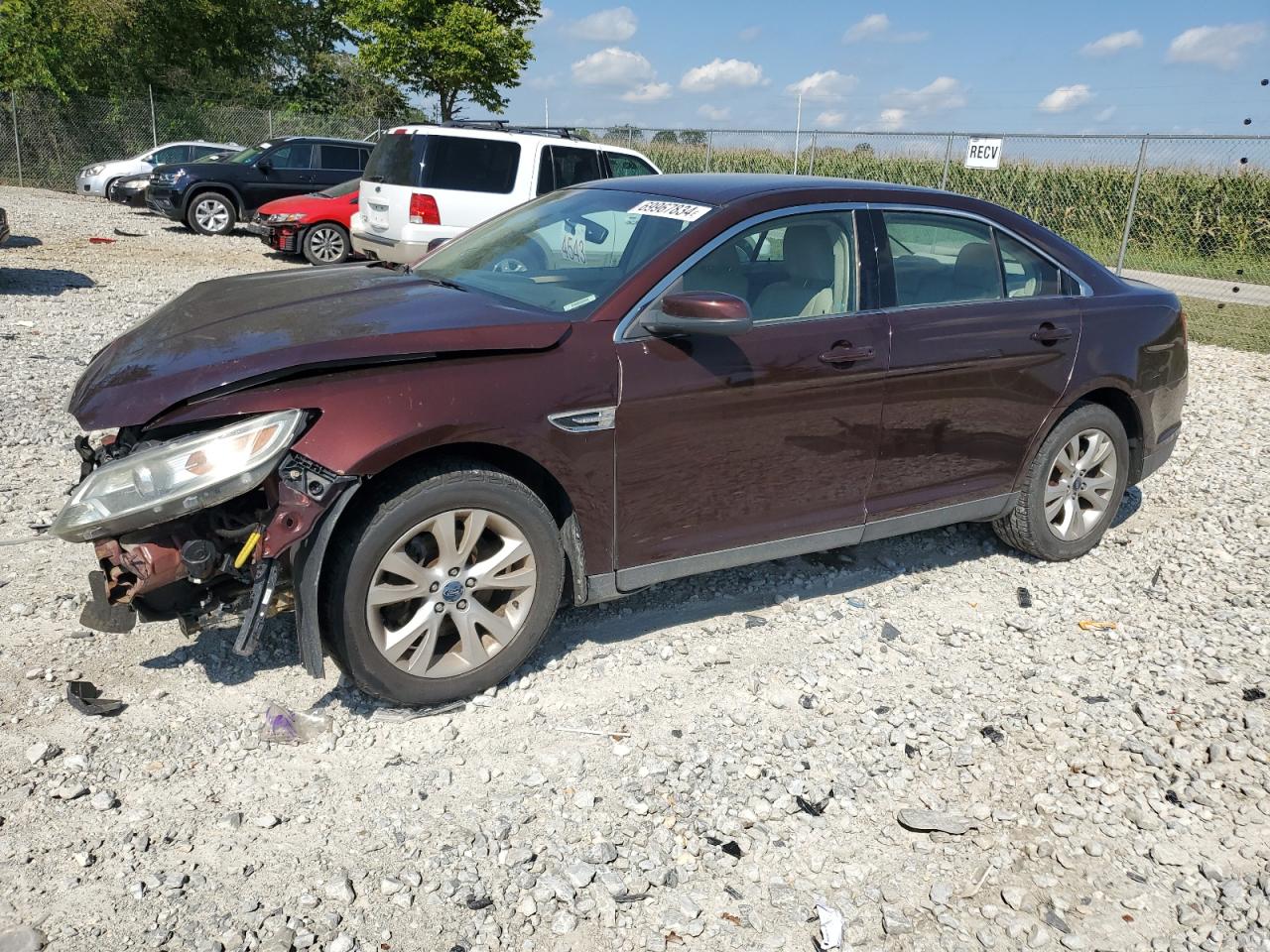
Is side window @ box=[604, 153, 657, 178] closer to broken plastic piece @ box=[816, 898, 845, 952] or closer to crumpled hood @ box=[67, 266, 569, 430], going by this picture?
crumpled hood @ box=[67, 266, 569, 430]

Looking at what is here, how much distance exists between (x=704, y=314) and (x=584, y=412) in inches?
21.5

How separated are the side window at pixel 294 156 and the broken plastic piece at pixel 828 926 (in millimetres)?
18549

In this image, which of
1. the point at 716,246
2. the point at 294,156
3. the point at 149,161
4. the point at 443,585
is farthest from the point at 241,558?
the point at 149,161

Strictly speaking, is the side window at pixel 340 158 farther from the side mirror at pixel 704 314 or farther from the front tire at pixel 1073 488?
the side mirror at pixel 704 314

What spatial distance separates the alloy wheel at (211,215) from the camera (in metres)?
18.5

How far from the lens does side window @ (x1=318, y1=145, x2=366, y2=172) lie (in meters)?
18.7

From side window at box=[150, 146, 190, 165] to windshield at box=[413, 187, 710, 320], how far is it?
72.0 ft

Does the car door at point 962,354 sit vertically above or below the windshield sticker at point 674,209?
below

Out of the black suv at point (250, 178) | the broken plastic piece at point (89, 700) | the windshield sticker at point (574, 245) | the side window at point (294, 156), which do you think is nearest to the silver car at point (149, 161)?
the black suv at point (250, 178)

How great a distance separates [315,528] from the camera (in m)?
3.21

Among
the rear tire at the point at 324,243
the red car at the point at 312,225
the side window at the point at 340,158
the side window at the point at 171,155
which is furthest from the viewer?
the side window at the point at 171,155

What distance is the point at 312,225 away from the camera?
1545cm

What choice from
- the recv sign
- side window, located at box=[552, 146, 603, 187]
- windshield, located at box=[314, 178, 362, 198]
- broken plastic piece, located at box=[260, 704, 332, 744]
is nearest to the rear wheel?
windshield, located at box=[314, 178, 362, 198]

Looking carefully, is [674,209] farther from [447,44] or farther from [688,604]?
[447,44]
